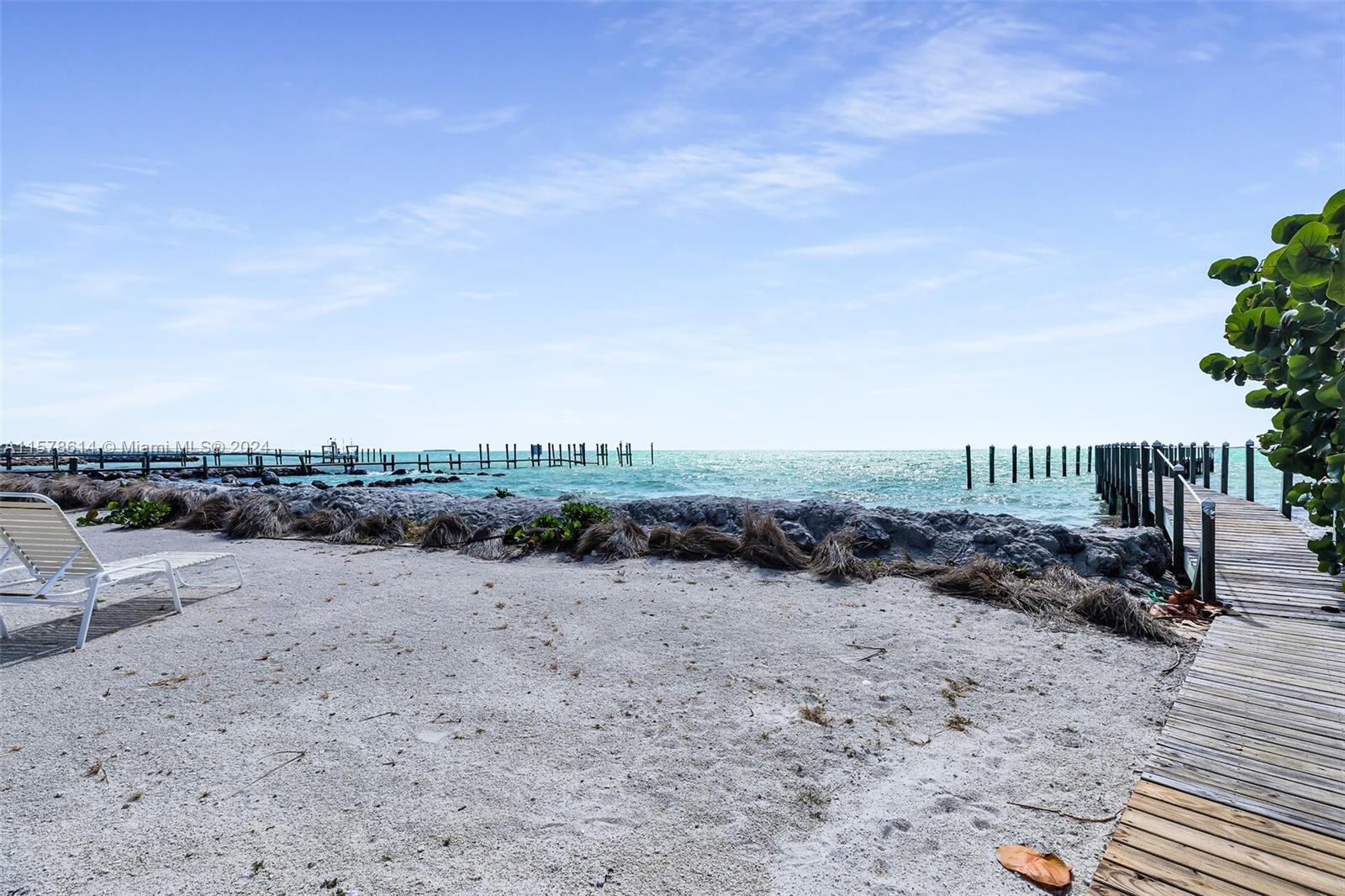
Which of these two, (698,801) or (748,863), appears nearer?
(748,863)

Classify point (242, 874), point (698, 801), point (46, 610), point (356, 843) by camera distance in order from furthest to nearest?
1. point (46, 610)
2. point (698, 801)
3. point (356, 843)
4. point (242, 874)

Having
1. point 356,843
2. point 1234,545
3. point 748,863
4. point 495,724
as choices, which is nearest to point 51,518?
point 495,724

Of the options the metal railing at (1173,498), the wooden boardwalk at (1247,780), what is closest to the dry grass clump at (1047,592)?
the wooden boardwalk at (1247,780)

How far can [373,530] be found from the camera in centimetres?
856

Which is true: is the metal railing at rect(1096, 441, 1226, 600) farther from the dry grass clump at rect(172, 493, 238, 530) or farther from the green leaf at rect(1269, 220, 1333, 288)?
the dry grass clump at rect(172, 493, 238, 530)

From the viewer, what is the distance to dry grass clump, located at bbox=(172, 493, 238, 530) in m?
9.51

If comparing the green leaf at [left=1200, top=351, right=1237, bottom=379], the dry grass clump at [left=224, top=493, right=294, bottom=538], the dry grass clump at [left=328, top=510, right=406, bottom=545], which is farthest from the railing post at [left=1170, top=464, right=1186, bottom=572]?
the dry grass clump at [left=224, top=493, right=294, bottom=538]

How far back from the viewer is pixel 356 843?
2365 millimetres

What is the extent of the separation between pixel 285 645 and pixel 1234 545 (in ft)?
30.6

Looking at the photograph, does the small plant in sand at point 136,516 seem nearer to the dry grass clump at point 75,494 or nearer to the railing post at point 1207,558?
the dry grass clump at point 75,494

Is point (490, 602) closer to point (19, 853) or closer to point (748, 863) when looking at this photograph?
point (19, 853)

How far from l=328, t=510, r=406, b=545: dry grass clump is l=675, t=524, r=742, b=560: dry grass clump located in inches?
136

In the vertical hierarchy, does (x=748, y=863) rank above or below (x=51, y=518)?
below

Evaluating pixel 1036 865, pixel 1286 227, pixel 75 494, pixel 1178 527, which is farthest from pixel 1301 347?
pixel 75 494
